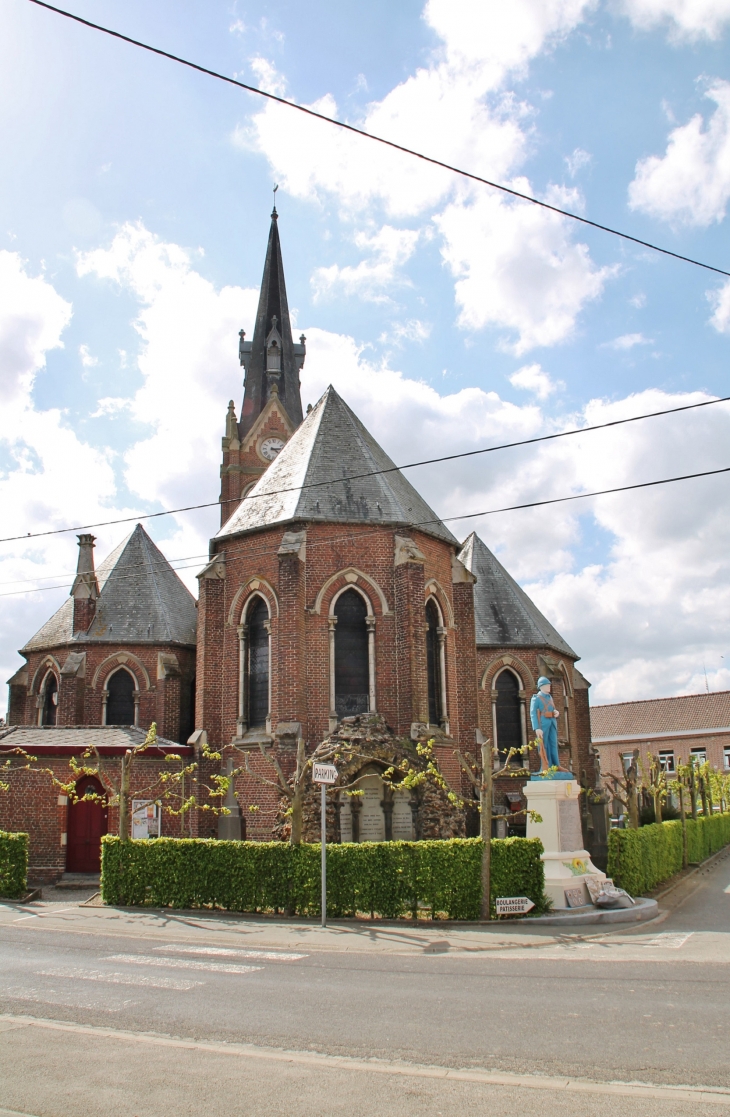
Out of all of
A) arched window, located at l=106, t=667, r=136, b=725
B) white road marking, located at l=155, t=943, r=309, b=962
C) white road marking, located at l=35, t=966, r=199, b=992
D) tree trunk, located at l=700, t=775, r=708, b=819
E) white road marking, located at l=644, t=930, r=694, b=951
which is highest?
arched window, located at l=106, t=667, r=136, b=725

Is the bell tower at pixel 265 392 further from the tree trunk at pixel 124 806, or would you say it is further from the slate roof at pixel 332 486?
the tree trunk at pixel 124 806

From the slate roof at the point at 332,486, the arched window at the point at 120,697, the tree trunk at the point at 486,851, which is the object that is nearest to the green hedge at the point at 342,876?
the tree trunk at the point at 486,851

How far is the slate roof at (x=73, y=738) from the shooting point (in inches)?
888

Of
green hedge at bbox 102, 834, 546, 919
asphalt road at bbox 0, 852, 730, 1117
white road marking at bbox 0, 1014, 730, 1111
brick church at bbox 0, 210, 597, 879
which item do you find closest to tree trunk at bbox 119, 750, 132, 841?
green hedge at bbox 102, 834, 546, 919

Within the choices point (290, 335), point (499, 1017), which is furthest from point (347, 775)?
point (290, 335)

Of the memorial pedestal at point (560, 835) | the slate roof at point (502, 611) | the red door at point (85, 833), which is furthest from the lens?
the slate roof at point (502, 611)

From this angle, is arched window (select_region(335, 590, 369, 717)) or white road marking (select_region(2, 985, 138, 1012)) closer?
white road marking (select_region(2, 985, 138, 1012))

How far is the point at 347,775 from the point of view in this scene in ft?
63.3

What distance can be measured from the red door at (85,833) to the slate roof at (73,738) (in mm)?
1329

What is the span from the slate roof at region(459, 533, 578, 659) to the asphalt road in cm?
1899

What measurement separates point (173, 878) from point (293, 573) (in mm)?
7661

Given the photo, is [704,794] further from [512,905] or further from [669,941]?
[669,941]

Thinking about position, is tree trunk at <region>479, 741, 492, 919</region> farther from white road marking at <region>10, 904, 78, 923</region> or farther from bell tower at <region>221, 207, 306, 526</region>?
bell tower at <region>221, 207, 306, 526</region>

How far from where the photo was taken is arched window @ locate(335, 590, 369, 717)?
21.3m
